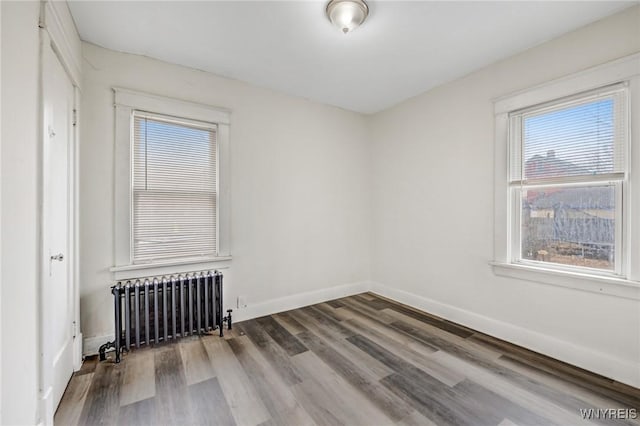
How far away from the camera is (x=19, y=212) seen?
4.05 ft

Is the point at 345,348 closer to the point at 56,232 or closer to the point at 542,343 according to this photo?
the point at 542,343

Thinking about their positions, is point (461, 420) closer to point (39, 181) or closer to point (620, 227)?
point (620, 227)

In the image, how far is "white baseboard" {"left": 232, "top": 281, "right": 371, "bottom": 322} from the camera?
10.3 feet

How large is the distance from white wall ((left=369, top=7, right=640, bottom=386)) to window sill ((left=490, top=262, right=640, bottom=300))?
0.18ft

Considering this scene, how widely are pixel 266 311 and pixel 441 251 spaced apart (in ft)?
7.40

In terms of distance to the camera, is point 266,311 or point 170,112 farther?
point 266,311

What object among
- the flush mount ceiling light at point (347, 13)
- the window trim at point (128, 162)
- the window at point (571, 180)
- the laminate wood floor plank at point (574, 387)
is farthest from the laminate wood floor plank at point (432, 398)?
the flush mount ceiling light at point (347, 13)

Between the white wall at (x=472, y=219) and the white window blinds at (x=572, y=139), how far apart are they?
0.20m

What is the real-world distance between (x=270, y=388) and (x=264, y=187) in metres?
2.09

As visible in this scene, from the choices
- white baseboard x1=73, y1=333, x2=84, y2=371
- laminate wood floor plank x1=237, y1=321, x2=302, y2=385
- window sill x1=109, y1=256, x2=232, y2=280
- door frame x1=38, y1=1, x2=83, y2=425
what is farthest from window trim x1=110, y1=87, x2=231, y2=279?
laminate wood floor plank x1=237, y1=321, x2=302, y2=385

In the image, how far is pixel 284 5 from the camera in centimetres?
194

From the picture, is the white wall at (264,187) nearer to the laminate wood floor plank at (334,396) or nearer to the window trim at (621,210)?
the laminate wood floor plank at (334,396)

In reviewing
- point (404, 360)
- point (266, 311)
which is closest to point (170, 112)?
point (266, 311)

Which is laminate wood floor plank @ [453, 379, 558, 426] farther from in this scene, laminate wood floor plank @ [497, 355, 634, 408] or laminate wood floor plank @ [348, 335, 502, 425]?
laminate wood floor plank @ [497, 355, 634, 408]
